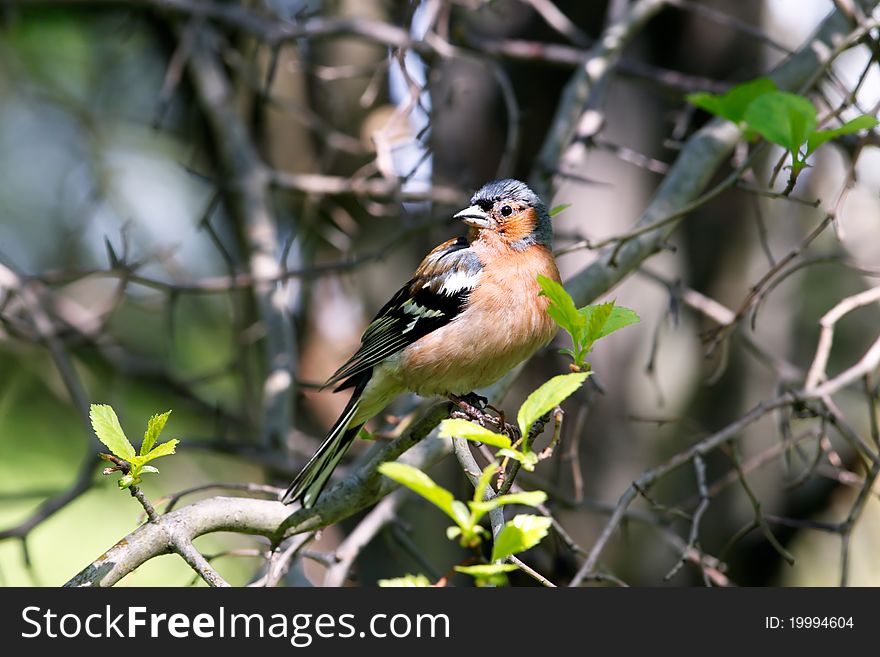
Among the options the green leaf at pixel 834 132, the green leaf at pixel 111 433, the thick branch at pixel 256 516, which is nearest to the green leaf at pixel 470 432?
the green leaf at pixel 111 433

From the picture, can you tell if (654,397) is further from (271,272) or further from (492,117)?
(271,272)

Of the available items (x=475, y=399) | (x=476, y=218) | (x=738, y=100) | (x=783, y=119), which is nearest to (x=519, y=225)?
(x=476, y=218)

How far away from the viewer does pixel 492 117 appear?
649 centimetres

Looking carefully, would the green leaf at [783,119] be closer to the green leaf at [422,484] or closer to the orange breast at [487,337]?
the orange breast at [487,337]

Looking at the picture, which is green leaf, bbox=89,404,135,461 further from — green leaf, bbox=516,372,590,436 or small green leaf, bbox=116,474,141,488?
green leaf, bbox=516,372,590,436

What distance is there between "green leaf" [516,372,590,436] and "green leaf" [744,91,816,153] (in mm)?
1486

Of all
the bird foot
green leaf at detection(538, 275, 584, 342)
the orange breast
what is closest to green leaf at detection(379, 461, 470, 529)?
green leaf at detection(538, 275, 584, 342)

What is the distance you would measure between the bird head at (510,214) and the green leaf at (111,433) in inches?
88.5

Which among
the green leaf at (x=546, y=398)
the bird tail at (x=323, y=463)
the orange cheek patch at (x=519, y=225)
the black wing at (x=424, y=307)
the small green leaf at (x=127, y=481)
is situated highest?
the orange cheek patch at (x=519, y=225)

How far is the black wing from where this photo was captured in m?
3.93

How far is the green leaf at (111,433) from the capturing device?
7.05ft

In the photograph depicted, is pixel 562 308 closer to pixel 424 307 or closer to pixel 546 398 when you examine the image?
pixel 546 398

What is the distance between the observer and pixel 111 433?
2.16 m

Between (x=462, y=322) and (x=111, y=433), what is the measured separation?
73.3 inches
